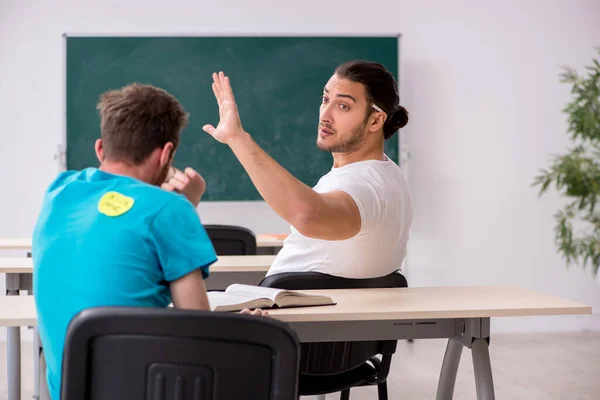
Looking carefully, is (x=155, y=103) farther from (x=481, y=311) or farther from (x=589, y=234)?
(x=589, y=234)

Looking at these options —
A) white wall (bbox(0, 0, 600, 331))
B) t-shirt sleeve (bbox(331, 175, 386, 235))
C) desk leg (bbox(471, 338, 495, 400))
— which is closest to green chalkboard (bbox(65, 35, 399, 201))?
white wall (bbox(0, 0, 600, 331))

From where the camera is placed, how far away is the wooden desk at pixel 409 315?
1.71 m

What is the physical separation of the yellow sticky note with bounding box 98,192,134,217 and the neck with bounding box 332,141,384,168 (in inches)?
45.9

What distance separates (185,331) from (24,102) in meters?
4.58

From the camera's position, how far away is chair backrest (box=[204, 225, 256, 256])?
12.0ft

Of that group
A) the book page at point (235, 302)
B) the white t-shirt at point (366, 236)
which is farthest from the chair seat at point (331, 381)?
the book page at point (235, 302)

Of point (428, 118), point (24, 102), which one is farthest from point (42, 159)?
point (428, 118)

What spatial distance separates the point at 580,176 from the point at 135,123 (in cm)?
426

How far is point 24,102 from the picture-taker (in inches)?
208

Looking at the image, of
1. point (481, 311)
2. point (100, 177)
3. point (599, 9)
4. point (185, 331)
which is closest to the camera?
point (185, 331)

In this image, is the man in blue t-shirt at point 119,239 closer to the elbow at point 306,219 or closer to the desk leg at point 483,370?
the elbow at point 306,219

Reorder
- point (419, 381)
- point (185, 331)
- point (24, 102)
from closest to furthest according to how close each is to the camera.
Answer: point (185, 331)
point (419, 381)
point (24, 102)

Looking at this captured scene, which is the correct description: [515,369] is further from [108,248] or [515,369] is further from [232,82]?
[108,248]

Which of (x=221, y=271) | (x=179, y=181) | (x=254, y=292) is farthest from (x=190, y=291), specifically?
(x=221, y=271)
